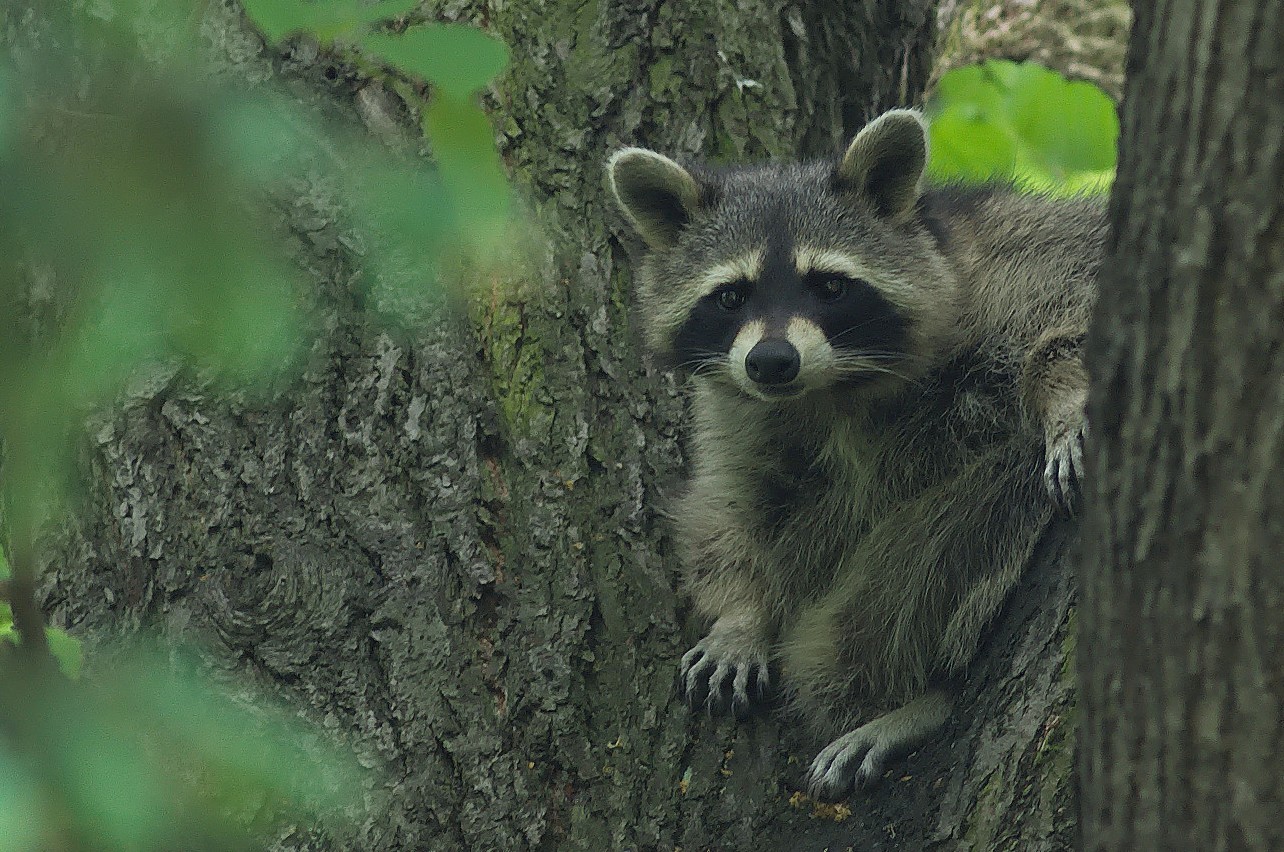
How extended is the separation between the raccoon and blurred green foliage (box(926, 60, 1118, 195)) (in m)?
2.38

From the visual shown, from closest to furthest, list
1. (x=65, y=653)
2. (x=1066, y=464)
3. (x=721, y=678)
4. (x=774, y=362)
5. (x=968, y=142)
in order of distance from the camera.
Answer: (x=65, y=653) < (x=1066, y=464) < (x=721, y=678) < (x=774, y=362) < (x=968, y=142)

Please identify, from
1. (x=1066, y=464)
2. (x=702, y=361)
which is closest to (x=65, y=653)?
(x=1066, y=464)

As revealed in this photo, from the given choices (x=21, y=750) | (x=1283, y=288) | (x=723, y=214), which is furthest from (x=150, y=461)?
(x=1283, y=288)

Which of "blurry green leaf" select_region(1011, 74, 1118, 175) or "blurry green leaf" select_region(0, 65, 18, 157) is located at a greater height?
"blurry green leaf" select_region(1011, 74, 1118, 175)

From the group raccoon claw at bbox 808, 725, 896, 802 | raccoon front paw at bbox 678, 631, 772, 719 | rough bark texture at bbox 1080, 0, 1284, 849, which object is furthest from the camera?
raccoon front paw at bbox 678, 631, 772, 719

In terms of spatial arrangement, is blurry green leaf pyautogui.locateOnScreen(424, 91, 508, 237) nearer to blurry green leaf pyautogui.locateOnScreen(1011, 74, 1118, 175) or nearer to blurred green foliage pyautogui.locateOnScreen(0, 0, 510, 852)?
blurred green foliage pyautogui.locateOnScreen(0, 0, 510, 852)

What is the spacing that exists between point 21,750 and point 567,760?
1.66 metres

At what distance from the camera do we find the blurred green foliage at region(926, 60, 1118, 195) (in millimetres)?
5777

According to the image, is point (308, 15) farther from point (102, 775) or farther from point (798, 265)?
point (798, 265)

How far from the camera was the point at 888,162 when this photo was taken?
3.29 metres

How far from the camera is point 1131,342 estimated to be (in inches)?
57.7

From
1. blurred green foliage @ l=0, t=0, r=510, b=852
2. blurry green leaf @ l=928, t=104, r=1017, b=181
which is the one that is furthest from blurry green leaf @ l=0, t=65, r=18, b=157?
blurry green leaf @ l=928, t=104, r=1017, b=181

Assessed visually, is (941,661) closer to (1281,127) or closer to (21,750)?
(1281,127)

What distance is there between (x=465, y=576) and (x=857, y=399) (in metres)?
1.07
